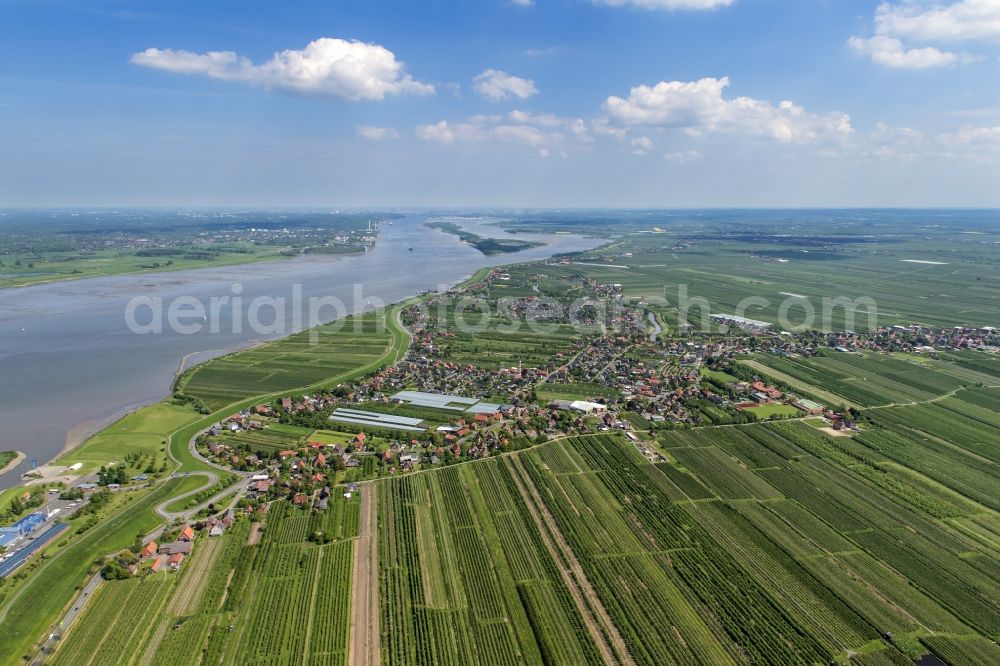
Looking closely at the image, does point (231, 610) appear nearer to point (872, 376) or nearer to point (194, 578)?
point (194, 578)

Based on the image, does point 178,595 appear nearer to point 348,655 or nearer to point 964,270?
point 348,655

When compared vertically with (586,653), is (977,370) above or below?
above

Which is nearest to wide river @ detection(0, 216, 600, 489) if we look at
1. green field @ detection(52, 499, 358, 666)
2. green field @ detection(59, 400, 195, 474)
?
green field @ detection(59, 400, 195, 474)

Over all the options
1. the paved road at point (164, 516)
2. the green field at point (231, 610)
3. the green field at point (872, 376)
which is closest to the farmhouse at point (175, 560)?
the green field at point (231, 610)

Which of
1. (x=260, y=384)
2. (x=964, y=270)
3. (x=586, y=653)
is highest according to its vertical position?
(x=964, y=270)

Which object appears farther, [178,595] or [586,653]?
[178,595]

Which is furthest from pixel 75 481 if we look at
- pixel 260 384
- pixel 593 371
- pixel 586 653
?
pixel 593 371
